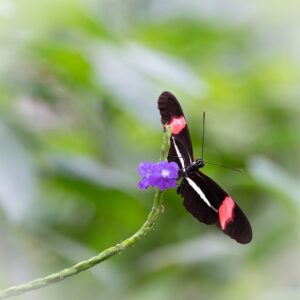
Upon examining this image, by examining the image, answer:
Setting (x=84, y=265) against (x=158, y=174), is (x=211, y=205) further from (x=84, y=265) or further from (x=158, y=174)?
(x=84, y=265)

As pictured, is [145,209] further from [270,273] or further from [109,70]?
[270,273]

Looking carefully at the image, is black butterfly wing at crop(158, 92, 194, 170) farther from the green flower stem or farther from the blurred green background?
the blurred green background

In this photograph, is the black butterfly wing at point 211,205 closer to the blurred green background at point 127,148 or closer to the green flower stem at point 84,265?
the green flower stem at point 84,265

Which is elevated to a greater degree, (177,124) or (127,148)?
(177,124)

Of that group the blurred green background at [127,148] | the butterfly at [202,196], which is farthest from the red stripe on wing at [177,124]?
the blurred green background at [127,148]

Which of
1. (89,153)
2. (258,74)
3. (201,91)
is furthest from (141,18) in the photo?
(201,91)

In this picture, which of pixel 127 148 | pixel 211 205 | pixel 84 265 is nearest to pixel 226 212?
pixel 211 205
